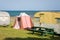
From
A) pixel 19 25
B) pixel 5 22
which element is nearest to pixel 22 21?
pixel 19 25

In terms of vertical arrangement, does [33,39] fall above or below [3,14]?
below

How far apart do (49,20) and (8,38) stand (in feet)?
28.2

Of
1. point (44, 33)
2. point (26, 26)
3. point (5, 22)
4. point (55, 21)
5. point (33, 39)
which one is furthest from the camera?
point (55, 21)

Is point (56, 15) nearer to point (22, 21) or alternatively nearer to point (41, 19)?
point (41, 19)

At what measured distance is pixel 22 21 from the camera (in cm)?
1577

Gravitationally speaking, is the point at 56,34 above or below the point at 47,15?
below

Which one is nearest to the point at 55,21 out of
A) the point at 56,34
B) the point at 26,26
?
the point at 26,26

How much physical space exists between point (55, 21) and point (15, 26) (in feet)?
13.3

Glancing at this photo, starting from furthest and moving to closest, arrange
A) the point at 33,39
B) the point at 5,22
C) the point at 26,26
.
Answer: the point at 5,22, the point at 26,26, the point at 33,39

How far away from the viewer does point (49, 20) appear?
61.3 feet

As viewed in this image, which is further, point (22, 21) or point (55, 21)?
point (55, 21)

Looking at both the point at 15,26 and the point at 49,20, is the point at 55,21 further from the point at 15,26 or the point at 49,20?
the point at 15,26

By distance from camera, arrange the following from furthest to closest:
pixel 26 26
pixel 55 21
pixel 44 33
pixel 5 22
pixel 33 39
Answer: pixel 55 21
pixel 5 22
pixel 26 26
pixel 44 33
pixel 33 39

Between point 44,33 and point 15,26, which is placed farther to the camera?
point 15,26
